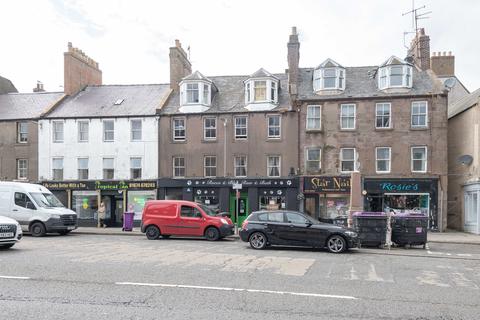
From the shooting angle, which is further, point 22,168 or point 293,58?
point 22,168

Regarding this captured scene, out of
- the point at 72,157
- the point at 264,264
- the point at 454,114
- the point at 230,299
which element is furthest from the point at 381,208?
the point at 230,299

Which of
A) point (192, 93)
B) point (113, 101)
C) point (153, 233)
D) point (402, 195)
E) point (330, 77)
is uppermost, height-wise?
point (330, 77)

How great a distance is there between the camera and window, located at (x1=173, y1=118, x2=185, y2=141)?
31375 millimetres

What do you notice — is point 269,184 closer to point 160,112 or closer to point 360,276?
point 160,112

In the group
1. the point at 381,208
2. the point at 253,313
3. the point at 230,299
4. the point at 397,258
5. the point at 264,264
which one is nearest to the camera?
the point at 253,313

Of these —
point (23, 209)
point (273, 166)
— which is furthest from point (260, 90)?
point (23, 209)

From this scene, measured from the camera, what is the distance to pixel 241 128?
1212 inches

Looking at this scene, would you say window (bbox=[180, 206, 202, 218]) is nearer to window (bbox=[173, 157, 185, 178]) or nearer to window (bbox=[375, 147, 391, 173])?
window (bbox=[173, 157, 185, 178])

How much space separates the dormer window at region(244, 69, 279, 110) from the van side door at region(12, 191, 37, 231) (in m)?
14.9

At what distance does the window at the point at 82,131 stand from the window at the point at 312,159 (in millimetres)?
15281

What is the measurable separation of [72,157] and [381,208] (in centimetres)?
2096

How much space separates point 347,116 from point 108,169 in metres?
16.4

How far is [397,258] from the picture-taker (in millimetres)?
14758

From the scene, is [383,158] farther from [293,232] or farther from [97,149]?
[97,149]
